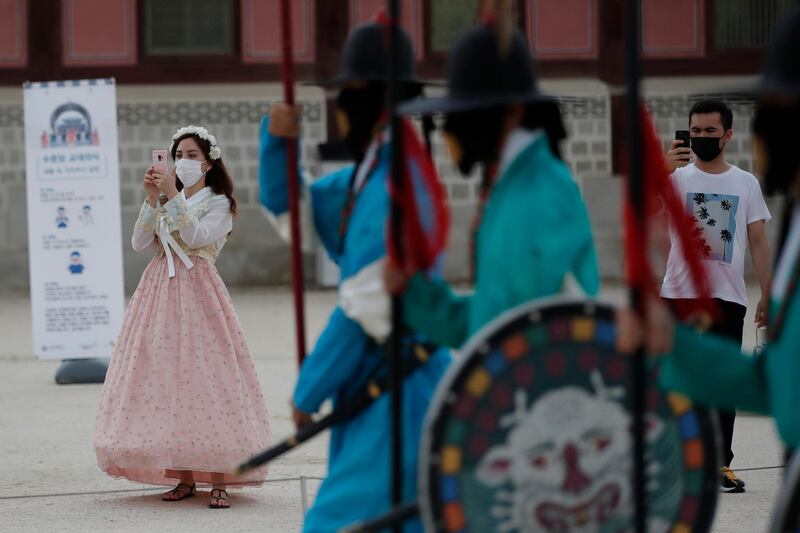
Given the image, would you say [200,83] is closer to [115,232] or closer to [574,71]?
[574,71]

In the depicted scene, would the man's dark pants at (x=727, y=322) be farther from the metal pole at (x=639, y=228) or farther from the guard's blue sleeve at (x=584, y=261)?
the metal pole at (x=639, y=228)

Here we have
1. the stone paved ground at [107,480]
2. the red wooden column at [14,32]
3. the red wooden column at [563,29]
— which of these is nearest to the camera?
the stone paved ground at [107,480]

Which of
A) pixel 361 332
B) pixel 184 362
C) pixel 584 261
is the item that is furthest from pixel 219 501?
pixel 584 261

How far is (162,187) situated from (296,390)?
2.66 meters

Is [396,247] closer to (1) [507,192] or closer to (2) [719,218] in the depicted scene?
(1) [507,192]

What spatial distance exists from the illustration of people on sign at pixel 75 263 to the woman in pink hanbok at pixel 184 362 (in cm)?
329

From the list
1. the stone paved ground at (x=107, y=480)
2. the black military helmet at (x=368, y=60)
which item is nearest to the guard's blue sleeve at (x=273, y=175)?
the black military helmet at (x=368, y=60)

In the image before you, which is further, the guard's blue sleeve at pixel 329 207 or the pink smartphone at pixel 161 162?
the pink smartphone at pixel 161 162

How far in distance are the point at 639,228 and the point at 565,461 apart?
0.51m

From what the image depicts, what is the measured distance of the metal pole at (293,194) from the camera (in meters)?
3.57

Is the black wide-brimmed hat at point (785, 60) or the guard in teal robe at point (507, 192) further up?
→ the black wide-brimmed hat at point (785, 60)

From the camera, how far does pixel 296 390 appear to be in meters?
3.80

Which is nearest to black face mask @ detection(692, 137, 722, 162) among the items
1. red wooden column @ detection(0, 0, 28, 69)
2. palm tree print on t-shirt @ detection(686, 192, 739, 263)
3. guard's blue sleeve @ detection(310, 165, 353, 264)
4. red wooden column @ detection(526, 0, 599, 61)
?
palm tree print on t-shirt @ detection(686, 192, 739, 263)

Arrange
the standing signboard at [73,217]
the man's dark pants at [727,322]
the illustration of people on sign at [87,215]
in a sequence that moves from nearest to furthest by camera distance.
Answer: the man's dark pants at [727,322], the standing signboard at [73,217], the illustration of people on sign at [87,215]
